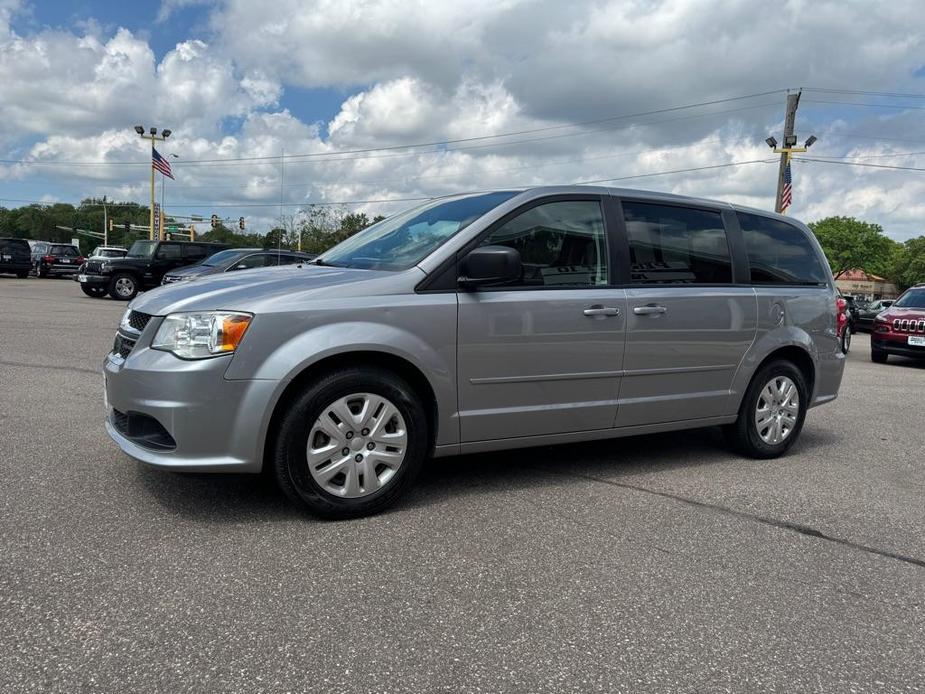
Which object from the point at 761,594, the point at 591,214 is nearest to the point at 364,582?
the point at 761,594

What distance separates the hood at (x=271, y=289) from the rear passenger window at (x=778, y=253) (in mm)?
2660

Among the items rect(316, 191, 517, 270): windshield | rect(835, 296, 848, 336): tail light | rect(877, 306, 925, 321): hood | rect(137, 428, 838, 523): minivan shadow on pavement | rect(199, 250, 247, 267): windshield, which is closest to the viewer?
rect(137, 428, 838, 523): minivan shadow on pavement

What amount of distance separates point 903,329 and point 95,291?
19.9 metres

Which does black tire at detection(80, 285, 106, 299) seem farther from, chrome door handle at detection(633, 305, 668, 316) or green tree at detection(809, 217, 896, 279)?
green tree at detection(809, 217, 896, 279)

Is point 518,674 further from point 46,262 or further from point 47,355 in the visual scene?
point 46,262

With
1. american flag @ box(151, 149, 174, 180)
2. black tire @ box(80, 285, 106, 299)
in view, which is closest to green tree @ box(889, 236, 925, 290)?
american flag @ box(151, 149, 174, 180)

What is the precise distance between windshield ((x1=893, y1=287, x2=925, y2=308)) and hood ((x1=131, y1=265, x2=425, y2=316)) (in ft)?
41.5

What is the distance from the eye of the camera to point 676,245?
4770mm

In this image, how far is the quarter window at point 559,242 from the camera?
4.14 metres

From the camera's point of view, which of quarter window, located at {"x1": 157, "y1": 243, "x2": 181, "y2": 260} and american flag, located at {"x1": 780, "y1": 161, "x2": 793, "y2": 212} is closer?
quarter window, located at {"x1": 157, "y1": 243, "x2": 181, "y2": 260}

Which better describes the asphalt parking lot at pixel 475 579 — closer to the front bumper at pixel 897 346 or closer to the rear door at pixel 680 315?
the rear door at pixel 680 315

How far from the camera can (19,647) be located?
7.91 ft

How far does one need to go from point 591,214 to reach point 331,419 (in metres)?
2.04

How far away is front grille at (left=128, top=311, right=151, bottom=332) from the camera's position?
370 cm
